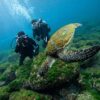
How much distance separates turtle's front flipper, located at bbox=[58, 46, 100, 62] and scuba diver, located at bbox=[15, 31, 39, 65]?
3.60 metres

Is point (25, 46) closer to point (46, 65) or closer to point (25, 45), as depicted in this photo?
point (25, 45)

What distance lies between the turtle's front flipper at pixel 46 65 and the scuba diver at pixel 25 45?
3185mm

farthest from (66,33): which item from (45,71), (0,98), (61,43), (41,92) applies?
(0,98)

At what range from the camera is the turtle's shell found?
5.75 m

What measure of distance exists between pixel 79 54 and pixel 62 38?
1001 mm

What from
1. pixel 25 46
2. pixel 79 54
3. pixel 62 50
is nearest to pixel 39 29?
pixel 25 46

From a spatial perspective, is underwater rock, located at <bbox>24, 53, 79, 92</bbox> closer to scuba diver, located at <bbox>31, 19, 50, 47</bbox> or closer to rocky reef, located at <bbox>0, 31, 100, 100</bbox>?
rocky reef, located at <bbox>0, 31, 100, 100</bbox>

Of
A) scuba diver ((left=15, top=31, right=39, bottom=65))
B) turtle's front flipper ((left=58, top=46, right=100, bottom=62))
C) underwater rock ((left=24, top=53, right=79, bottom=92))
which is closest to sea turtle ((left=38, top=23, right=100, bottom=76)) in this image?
turtle's front flipper ((left=58, top=46, right=100, bottom=62))

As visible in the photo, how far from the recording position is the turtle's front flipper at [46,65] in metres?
A: 6.49

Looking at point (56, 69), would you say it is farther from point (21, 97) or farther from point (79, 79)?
point (21, 97)

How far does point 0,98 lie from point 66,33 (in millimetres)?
3213

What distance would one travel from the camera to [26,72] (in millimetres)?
8500

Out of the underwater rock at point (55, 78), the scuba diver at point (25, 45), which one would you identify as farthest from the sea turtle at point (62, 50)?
the scuba diver at point (25, 45)

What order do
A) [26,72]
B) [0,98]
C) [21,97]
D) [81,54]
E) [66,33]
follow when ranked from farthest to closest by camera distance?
[26,72] → [0,98] → [21,97] → [66,33] → [81,54]
